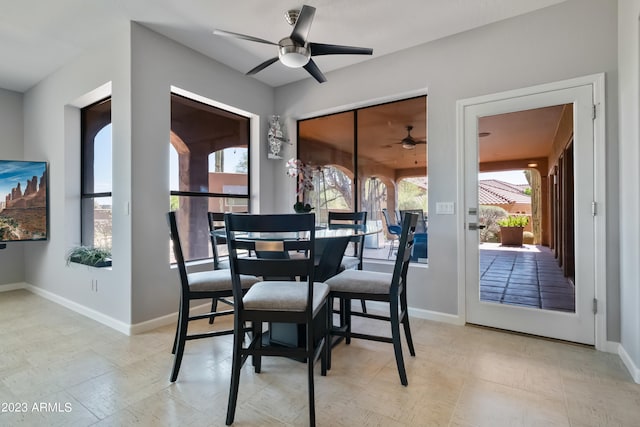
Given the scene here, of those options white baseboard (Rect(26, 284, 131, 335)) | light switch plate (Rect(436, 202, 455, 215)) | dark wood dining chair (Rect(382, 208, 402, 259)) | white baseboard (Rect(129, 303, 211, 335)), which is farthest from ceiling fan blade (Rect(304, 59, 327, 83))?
white baseboard (Rect(26, 284, 131, 335))

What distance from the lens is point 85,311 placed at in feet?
10.3

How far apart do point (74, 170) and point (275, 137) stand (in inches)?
94.7

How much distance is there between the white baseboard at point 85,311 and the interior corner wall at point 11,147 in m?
0.35

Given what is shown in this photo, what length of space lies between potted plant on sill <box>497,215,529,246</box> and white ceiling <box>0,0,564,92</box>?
1.78 metres

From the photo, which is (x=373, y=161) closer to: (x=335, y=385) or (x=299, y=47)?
(x=299, y=47)

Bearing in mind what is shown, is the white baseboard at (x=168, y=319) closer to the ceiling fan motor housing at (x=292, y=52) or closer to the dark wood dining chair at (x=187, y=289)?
the dark wood dining chair at (x=187, y=289)

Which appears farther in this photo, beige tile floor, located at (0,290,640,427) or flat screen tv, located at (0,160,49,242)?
flat screen tv, located at (0,160,49,242)

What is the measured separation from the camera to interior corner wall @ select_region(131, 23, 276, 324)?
269 cm

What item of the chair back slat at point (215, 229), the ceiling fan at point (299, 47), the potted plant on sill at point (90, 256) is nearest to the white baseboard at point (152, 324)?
the chair back slat at point (215, 229)

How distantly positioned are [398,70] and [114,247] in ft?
11.0

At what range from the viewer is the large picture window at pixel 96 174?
3.38 m

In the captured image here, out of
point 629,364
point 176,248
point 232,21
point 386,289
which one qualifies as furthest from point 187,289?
point 629,364

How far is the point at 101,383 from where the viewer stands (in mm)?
1886

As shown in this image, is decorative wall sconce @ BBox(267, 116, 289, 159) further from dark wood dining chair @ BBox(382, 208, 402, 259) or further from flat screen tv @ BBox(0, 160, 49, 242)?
flat screen tv @ BBox(0, 160, 49, 242)
